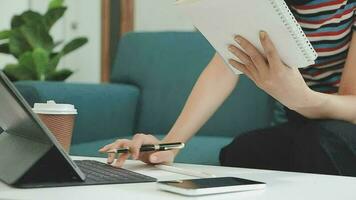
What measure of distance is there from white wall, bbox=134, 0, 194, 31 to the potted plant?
0.56 metres

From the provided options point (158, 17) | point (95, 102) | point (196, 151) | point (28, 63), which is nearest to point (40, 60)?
point (28, 63)

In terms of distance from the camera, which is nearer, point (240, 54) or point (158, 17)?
point (240, 54)

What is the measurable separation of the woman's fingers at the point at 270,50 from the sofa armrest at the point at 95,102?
2.97ft

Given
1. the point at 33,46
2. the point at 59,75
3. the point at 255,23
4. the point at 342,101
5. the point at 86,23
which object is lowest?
the point at 342,101

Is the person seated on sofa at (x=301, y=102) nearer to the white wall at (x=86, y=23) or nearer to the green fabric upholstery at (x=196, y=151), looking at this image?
the green fabric upholstery at (x=196, y=151)

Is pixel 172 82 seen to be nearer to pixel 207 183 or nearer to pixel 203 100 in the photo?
pixel 203 100

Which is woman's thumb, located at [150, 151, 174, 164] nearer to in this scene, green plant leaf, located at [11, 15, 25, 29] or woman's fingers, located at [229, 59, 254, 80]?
woman's fingers, located at [229, 59, 254, 80]

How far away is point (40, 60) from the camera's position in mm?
2215

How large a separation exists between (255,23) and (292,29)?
0.06 meters

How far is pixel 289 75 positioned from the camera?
2.86 ft

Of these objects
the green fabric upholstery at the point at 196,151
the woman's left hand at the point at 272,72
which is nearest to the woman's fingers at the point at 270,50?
the woman's left hand at the point at 272,72

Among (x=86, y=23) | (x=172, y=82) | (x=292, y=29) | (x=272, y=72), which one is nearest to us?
(x=292, y=29)

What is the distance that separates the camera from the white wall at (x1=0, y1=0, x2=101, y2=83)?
297cm

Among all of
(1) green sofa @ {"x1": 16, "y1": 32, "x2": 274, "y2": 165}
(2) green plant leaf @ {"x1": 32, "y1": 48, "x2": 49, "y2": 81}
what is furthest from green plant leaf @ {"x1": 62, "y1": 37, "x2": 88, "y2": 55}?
(1) green sofa @ {"x1": 16, "y1": 32, "x2": 274, "y2": 165}
